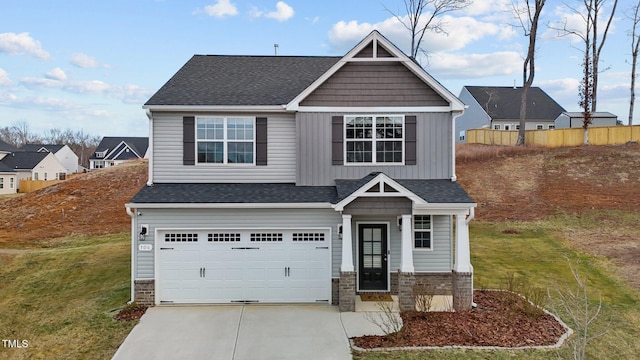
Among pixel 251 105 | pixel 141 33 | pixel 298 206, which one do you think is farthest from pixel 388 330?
pixel 141 33

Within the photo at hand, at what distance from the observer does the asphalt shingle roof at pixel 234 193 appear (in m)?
11.5

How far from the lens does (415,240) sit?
40.7ft

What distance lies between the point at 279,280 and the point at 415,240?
4099 mm

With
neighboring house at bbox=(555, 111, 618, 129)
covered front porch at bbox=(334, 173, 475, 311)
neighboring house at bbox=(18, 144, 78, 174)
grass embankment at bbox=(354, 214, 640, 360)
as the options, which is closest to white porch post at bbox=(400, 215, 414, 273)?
covered front porch at bbox=(334, 173, 475, 311)

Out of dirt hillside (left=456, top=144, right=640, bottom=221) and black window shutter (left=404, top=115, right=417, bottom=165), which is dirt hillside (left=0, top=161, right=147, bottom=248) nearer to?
black window shutter (left=404, top=115, right=417, bottom=165)

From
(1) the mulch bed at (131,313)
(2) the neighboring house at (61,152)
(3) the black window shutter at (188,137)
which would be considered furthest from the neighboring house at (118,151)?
(1) the mulch bed at (131,313)

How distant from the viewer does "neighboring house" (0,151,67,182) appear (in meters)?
52.6

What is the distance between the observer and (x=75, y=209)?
28.3 m

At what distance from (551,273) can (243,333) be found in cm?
1124

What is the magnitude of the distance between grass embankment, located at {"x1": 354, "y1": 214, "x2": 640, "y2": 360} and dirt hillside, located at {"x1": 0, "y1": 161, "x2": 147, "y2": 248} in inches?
765

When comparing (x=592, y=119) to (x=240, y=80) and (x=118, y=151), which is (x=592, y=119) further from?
(x=118, y=151)

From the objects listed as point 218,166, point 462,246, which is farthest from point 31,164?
point 462,246

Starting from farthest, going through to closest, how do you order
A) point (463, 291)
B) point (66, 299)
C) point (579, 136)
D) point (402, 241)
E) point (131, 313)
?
point (579, 136) < point (66, 299) < point (402, 241) < point (463, 291) < point (131, 313)

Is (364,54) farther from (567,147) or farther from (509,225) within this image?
(567,147)
